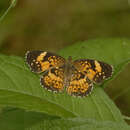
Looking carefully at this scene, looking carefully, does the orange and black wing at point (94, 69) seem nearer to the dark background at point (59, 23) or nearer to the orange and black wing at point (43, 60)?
the orange and black wing at point (43, 60)

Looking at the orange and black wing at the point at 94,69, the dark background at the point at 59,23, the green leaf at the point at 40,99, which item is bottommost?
the green leaf at the point at 40,99

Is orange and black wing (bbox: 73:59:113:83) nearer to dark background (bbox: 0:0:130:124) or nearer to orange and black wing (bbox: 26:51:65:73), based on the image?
orange and black wing (bbox: 26:51:65:73)

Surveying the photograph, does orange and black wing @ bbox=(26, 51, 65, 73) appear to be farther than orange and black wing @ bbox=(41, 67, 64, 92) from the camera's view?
Yes

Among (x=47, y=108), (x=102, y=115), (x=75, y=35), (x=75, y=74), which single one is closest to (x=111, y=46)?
(x=75, y=74)

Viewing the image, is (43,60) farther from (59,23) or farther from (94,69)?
(59,23)

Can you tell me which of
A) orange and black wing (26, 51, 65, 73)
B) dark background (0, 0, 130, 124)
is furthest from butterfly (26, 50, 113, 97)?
dark background (0, 0, 130, 124)

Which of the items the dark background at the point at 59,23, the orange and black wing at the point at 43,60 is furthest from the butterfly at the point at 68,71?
the dark background at the point at 59,23

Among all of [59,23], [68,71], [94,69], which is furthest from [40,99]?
[59,23]
